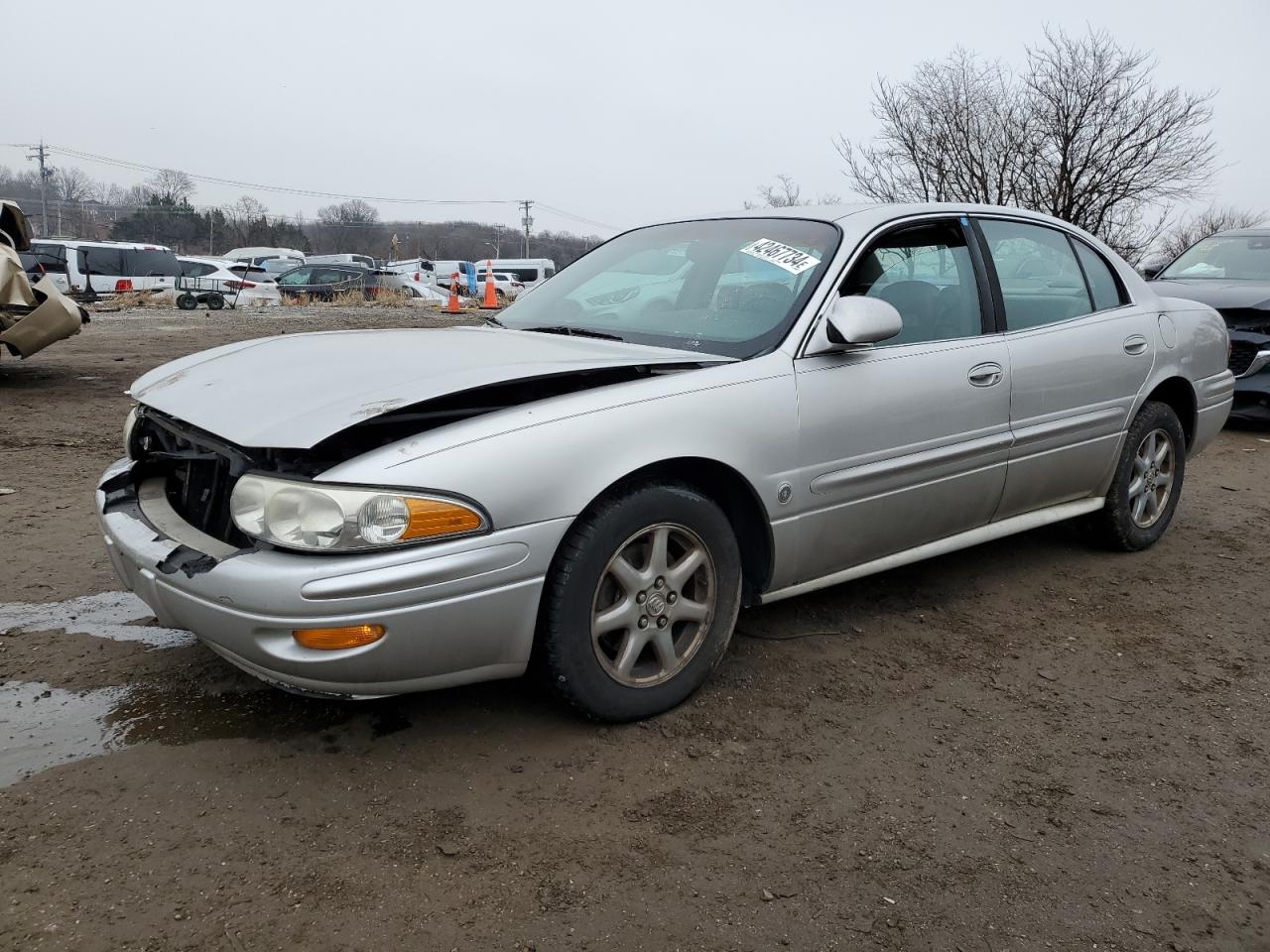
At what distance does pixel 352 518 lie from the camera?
7.37ft

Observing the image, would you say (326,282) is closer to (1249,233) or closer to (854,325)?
(1249,233)

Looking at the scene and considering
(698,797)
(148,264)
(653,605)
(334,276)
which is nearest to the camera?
(698,797)

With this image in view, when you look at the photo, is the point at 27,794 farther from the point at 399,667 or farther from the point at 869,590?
the point at 869,590

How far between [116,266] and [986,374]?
83.8 feet

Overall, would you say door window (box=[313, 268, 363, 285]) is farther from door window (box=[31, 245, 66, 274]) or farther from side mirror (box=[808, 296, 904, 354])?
side mirror (box=[808, 296, 904, 354])

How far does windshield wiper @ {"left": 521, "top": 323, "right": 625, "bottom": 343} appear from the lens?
333cm

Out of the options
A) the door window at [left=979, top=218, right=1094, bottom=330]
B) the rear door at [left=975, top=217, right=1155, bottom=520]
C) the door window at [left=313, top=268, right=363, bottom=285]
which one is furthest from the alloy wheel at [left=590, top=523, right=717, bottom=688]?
the door window at [left=313, top=268, right=363, bottom=285]

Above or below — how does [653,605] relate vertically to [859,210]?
below

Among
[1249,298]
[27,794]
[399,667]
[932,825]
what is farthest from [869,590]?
[1249,298]

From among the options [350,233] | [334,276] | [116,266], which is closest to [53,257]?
[116,266]

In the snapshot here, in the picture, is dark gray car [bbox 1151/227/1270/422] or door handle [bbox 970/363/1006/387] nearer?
door handle [bbox 970/363/1006/387]

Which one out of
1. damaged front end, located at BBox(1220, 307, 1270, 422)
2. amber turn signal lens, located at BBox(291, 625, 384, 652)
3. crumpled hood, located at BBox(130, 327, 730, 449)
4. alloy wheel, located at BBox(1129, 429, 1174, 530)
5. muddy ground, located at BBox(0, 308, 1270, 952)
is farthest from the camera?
damaged front end, located at BBox(1220, 307, 1270, 422)

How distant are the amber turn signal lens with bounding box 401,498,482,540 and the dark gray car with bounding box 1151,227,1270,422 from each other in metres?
6.87

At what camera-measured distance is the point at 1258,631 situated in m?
3.62
